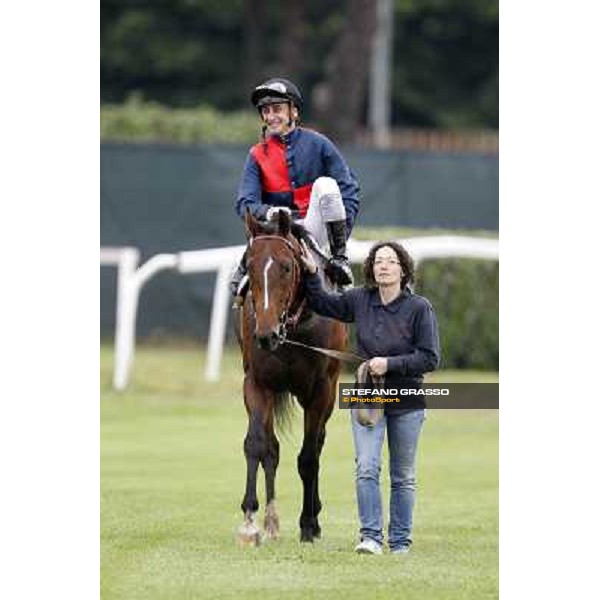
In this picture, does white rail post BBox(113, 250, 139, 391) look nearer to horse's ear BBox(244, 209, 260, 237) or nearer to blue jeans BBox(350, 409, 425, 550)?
horse's ear BBox(244, 209, 260, 237)

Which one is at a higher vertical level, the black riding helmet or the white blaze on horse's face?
the black riding helmet

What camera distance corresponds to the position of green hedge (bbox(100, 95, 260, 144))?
32.4m

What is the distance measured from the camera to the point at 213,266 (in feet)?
68.4

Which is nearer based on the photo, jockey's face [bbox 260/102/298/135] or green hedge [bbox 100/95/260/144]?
jockey's face [bbox 260/102/298/135]

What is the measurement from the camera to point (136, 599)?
32.1ft

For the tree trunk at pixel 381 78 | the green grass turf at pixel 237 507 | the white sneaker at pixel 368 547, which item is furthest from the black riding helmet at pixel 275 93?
the tree trunk at pixel 381 78

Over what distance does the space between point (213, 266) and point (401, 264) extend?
32.9 ft

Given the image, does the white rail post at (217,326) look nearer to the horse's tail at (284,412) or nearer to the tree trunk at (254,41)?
the horse's tail at (284,412)

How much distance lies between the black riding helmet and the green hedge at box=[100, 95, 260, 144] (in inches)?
784

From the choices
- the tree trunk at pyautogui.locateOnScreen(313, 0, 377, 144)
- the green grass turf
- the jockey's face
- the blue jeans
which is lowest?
the green grass turf

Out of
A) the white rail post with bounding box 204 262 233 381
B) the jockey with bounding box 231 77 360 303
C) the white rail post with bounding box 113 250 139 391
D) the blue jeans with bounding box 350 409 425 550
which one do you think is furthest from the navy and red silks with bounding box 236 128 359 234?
the white rail post with bounding box 204 262 233 381

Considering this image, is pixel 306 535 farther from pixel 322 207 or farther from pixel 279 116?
pixel 279 116

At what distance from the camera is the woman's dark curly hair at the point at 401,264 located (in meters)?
10.9
